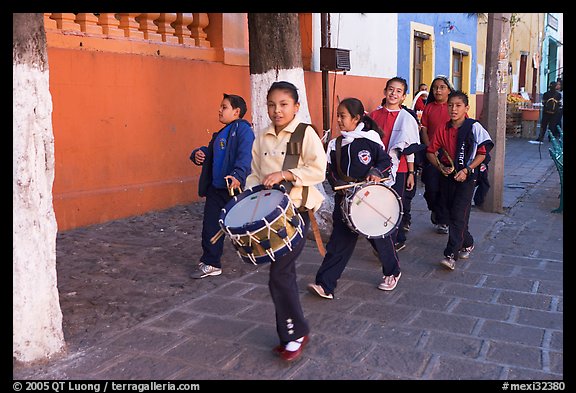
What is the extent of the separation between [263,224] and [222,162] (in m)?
1.95

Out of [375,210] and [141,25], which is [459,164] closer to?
[375,210]

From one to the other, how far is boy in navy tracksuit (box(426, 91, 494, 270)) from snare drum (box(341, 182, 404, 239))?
3.59ft

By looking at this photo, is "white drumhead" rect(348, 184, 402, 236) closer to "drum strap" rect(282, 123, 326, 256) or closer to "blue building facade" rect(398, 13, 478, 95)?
"drum strap" rect(282, 123, 326, 256)

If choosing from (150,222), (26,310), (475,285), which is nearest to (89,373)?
(26,310)

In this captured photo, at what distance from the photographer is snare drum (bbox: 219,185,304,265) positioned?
3.56 metres

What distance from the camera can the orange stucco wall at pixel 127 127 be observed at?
7105 millimetres

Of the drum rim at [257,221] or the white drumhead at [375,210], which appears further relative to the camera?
the white drumhead at [375,210]

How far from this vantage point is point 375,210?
4.84 m

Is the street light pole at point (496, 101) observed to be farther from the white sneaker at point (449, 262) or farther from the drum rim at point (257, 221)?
the drum rim at point (257, 221)

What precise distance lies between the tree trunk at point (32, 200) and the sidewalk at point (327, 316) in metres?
0.20

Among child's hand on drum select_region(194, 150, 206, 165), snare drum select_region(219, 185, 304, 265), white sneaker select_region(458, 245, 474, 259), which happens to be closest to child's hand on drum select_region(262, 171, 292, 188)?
snare drum select_region(219, 185, 304, 265)

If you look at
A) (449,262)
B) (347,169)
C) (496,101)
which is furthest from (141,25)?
(449,262)

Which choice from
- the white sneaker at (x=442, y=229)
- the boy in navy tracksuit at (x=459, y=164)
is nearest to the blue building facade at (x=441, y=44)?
the white sneaker at (x=442, y=229)

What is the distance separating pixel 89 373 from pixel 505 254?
4.24 m
